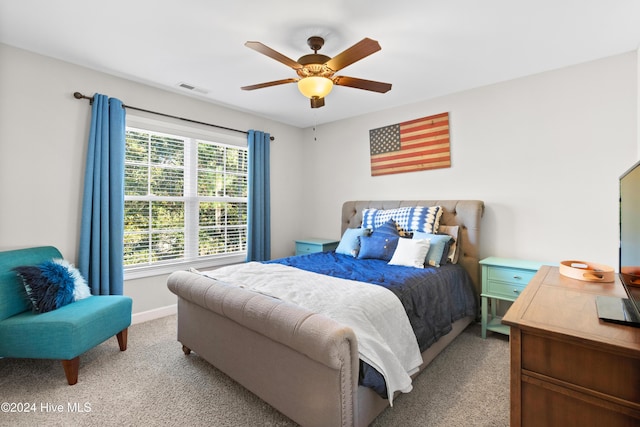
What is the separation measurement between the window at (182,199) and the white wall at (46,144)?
1.19 feet

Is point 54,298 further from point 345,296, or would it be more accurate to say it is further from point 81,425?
point 345,296

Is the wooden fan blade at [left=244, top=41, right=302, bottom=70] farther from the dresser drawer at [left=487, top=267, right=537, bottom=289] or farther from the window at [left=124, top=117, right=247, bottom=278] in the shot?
the dresser drawer at [left=487, top=267, right=537, bottom=289]

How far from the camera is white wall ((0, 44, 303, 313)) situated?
2424 millimetres

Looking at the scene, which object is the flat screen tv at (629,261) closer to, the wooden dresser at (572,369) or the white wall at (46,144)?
the wooden dresser at (572,369)

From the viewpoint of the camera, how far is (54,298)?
219 centimetres

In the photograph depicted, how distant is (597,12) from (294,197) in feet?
12.3

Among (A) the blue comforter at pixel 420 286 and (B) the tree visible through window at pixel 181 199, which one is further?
(B) the tree visible through window at pixel 181 199

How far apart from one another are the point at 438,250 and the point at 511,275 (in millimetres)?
640

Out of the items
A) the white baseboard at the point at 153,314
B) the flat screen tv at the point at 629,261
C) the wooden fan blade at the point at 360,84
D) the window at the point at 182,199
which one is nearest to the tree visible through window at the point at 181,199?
the window at the point at 182,199

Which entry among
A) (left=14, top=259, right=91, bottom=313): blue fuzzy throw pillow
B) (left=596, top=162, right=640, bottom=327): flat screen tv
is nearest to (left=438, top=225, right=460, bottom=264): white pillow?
(left=596, top=162, right=640, bottom=327): flat screen tv

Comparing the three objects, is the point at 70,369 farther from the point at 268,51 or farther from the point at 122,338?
the point at 268,51

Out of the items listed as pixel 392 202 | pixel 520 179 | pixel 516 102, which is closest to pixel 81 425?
pixel 392 202

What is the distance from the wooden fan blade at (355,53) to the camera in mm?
1790

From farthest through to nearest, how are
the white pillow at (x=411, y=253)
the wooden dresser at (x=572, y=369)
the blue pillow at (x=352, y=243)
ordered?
the blue pillow at (x=352, y=243), the white pillow at (x=411, y=253), the wooden dresser at (x=572, y=369)
